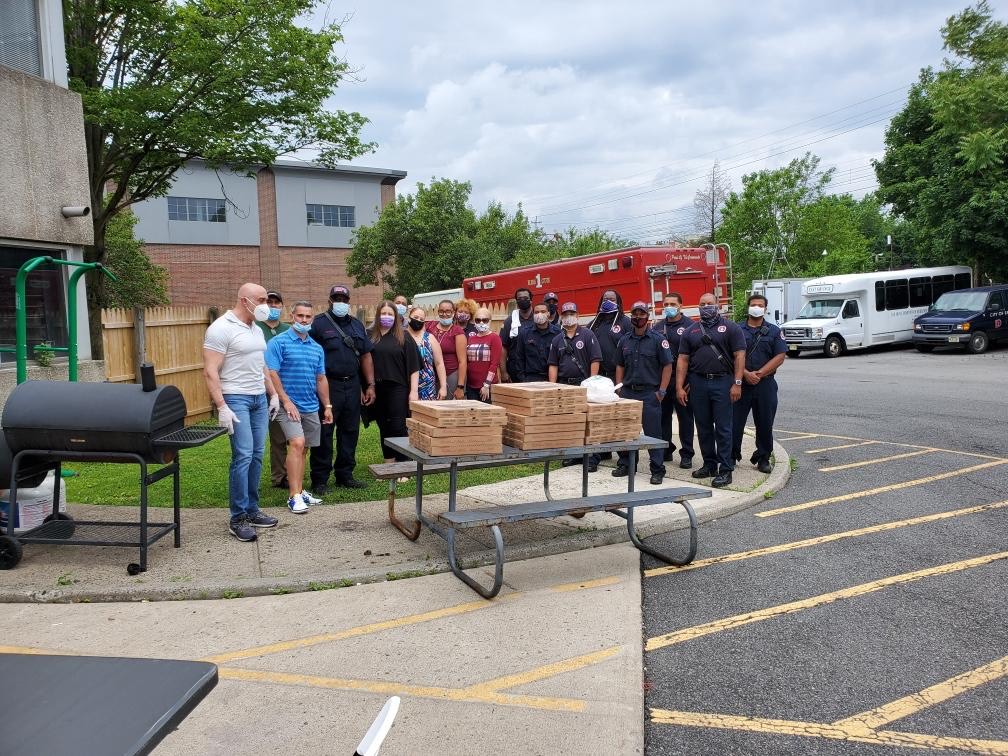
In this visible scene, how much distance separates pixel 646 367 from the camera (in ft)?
27.9

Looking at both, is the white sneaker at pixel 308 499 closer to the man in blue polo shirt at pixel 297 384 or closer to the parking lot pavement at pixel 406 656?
the man in blue polo shirt at pixel 297 384

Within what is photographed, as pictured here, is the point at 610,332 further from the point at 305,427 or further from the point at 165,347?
the point at 165,347

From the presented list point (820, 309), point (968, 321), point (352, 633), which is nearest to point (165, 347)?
point (352, 633)

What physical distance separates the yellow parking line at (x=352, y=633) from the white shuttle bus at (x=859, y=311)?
79.5 ft

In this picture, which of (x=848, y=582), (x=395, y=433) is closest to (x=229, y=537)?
(x=395, y=433)

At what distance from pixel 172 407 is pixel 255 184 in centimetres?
4223

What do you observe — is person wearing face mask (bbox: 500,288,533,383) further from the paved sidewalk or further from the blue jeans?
the blue jeans

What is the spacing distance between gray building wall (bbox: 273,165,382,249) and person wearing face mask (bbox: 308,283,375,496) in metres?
38.0

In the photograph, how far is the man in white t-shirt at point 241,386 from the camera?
20.1 ft

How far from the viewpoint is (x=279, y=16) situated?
15562 mm

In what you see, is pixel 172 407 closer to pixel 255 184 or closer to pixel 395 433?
pixel 395 433

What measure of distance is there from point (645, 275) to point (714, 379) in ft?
32.1

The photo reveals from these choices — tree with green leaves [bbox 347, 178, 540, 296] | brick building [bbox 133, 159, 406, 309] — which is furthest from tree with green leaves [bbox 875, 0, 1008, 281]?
brick building [bbox 133, 159, 406, 309]

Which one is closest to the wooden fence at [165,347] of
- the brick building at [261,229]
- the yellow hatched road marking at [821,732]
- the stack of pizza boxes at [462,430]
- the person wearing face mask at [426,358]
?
the person wearing face mask at [426,358]
